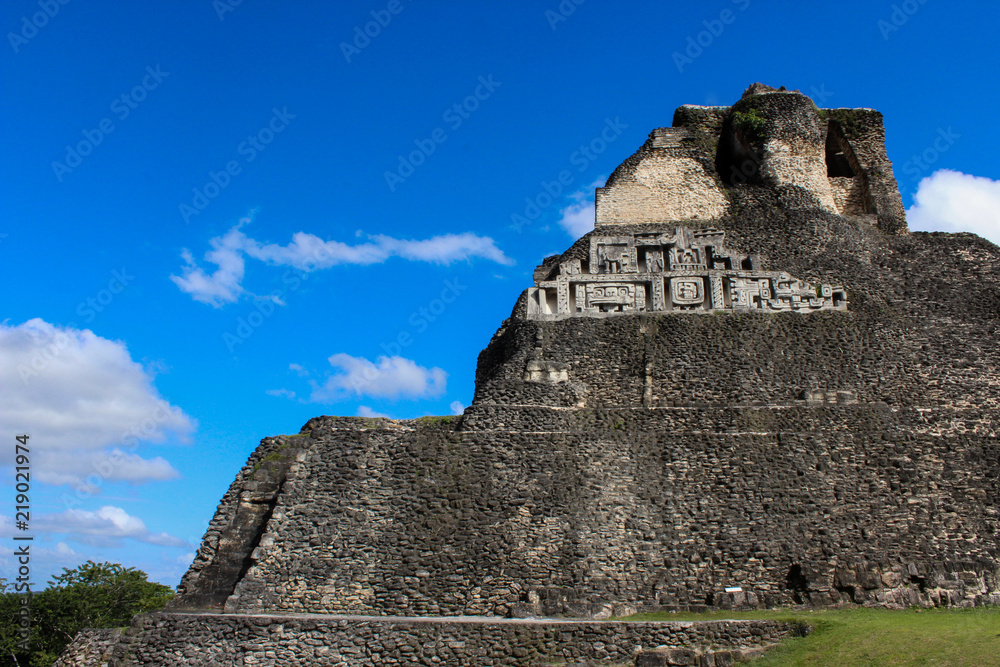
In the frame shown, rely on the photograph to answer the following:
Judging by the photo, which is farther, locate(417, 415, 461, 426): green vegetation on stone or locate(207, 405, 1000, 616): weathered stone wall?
locate(417, 415, 461, 426): green vegetation on stone

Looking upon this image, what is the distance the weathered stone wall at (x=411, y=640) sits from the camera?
32.6ft

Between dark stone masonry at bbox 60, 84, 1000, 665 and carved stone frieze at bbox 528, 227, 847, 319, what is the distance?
0.07 meters

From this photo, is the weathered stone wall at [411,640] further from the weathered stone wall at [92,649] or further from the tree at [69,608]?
the tree at [69,608]

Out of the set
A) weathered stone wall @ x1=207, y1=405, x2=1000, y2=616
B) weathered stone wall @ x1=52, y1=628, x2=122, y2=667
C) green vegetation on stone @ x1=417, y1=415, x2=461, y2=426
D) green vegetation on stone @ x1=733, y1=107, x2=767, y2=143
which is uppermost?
green vegetation on stone @ x1=733, y1=107, x2=767, y2=143

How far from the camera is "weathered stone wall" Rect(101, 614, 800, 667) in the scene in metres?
9.93

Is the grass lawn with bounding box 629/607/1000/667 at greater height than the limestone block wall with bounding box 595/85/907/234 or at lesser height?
lesser

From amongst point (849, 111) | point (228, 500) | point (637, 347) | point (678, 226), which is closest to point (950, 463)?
point (637, 347)

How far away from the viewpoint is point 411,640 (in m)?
10.5

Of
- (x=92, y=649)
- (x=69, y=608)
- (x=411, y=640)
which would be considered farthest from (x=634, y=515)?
(x=69, y=608)

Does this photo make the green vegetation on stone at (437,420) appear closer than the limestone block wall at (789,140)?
Yes

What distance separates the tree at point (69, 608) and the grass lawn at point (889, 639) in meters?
22.7

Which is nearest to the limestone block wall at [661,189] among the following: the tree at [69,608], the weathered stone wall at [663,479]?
the weathered stone wall at [663,479]

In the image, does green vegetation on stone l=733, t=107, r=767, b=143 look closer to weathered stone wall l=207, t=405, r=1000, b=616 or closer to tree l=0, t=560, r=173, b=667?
weathered stone wall l=207, t=405, r=1000, b=616

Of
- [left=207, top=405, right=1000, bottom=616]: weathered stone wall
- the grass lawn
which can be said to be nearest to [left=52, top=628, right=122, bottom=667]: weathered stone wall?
[left=207, top=405, right=1000, bottom=616]: weathered stone wall
